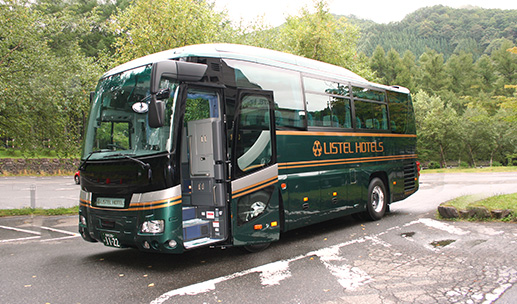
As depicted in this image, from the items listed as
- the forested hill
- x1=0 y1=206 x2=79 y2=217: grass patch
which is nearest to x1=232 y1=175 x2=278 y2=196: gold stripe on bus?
x1=0 y1=206 x2=79 y2=217: grass patch

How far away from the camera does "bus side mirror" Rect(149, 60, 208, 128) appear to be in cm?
554

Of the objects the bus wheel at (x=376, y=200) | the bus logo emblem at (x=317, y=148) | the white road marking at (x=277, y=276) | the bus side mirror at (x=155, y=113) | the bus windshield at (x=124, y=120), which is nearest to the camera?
the white road marking at (x=277, y=276)

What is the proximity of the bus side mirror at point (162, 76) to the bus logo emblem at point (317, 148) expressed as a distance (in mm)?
2931

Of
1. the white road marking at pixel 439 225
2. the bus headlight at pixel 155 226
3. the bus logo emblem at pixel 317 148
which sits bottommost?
the white road marking at pixel 439 225

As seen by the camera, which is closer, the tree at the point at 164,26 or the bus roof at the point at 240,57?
the bus roof at the point at 240,57

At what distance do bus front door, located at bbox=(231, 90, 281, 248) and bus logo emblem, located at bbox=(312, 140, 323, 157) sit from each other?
1200 mm

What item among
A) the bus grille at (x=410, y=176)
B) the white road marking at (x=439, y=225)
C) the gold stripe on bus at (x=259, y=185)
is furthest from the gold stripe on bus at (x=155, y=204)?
the bus grille at (x=410, y=176)

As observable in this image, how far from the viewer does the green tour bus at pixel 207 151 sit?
5.85 meters

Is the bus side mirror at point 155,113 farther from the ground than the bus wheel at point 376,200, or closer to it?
farther from the ground

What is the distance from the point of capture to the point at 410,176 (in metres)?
11.7

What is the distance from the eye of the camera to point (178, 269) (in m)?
6.30

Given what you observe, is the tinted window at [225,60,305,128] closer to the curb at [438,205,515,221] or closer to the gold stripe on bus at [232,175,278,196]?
the gold stripe on bus at [232,175,278,196]

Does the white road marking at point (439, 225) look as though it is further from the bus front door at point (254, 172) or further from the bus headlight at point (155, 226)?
the bus headlight at point (155, 226)

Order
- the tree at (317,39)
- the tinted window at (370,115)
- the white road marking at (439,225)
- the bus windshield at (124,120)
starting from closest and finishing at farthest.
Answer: the bus windshield at (124,120)
the white road marking at (439,225)
the tinted window at (370,115)
the tree at (317,39)
